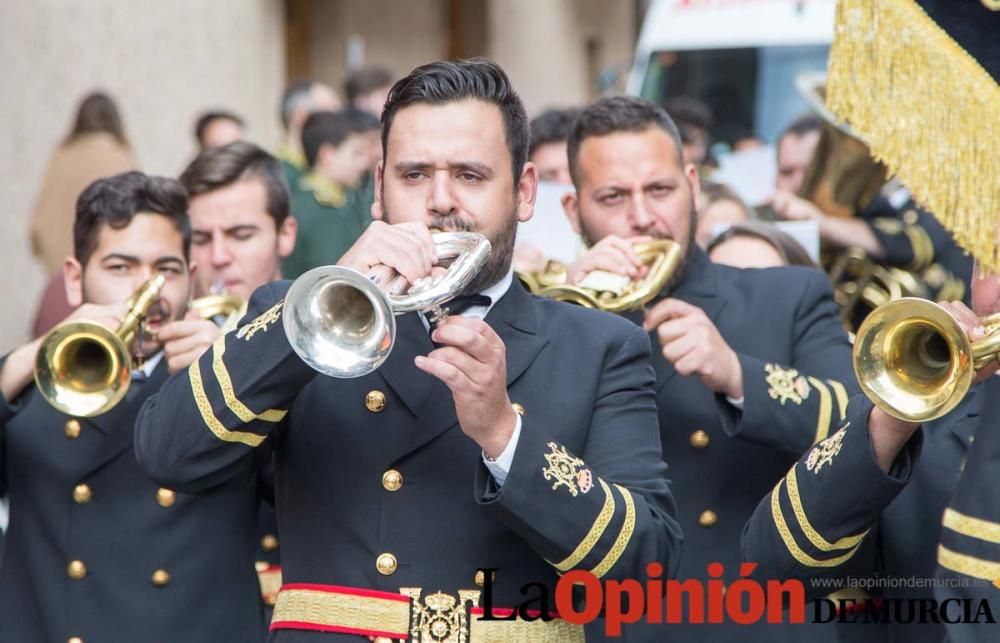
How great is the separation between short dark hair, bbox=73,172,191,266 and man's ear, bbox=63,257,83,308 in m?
0.03

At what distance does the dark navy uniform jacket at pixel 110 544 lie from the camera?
4113 millimetres

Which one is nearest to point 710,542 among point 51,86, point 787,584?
point 787,584

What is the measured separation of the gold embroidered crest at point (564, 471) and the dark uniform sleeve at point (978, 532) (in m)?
0.78

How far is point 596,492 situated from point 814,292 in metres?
1.62

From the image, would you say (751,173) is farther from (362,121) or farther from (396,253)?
(396,253)

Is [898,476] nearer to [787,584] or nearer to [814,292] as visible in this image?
A: [787,584]

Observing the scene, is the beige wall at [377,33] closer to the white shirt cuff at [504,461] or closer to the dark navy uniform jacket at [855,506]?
the dark navy uniform jacket at [855,506]

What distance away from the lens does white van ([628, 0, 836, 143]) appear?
9.34m

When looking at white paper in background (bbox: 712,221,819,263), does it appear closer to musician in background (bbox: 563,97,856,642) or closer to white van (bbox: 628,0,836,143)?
musician in background (bbox: 563,97,856,642)

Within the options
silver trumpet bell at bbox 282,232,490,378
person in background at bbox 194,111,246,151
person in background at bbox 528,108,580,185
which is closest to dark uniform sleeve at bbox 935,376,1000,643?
silver trumpet bell at bbox 282,232,490,378

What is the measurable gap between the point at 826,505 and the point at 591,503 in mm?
592

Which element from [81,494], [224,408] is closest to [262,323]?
[224,408]

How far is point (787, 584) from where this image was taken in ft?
12.6

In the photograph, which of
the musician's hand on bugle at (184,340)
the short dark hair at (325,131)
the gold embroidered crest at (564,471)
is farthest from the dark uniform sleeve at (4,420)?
the short dark hair at (325,131)
